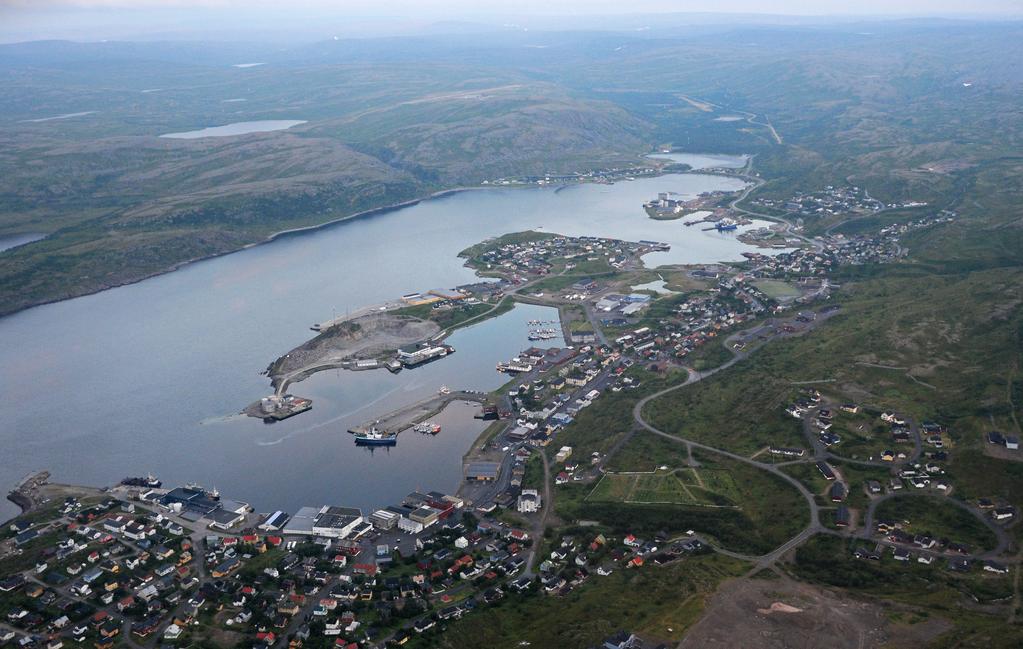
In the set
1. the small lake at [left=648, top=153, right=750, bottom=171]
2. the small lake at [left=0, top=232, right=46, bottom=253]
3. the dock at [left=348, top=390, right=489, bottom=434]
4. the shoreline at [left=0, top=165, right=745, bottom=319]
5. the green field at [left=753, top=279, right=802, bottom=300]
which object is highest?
the green field at [left=753, top=279, right=802, bottom=300]

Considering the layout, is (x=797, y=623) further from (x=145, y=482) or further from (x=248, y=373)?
(x=248, y=373)

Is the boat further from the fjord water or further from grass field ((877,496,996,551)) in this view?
grass field ((877,496,996,551))

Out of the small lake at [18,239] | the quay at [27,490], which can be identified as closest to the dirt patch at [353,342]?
the quay at [27,490]

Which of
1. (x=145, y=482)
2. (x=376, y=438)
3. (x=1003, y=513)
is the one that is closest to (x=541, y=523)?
(x=376, y=438)

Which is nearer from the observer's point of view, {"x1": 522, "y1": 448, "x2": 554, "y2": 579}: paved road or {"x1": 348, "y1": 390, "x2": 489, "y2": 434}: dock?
{"x1": 522, "y1": 448, "x2": 554, "y2": 579}: paved road

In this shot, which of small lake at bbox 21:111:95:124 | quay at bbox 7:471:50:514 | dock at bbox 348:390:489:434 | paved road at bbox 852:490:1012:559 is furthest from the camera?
small lake at bbox 21:111:95:124

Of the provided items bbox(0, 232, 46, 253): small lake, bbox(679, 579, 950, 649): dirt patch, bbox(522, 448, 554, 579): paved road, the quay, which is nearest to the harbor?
bbox(522, 448, 554, 579): paved road
